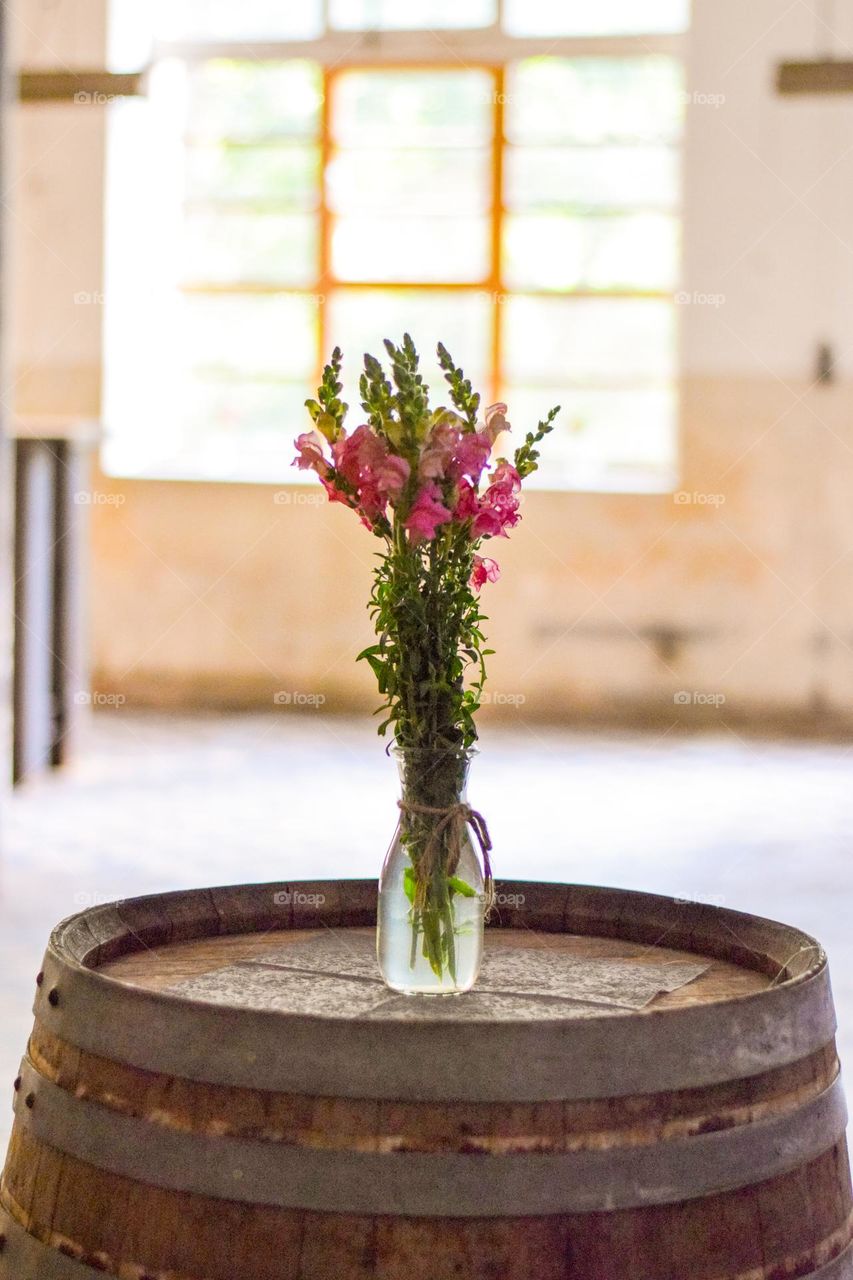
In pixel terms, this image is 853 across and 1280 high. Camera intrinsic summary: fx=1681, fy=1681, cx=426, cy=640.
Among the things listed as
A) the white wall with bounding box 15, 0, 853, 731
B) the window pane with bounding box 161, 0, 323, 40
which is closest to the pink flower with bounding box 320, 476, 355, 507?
the white wall with bounding box 15, 0, 853, 731

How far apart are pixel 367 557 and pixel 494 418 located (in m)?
6.63

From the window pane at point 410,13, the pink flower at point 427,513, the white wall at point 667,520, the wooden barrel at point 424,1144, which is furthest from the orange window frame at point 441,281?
the wooden barrel at point 424,1144

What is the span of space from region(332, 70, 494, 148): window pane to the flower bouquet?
736 cm

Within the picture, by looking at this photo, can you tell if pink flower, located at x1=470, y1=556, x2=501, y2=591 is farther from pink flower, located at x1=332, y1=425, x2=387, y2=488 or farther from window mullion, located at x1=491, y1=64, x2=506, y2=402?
window mullion, located at x1=491, y1=64, x2=506, y2=402

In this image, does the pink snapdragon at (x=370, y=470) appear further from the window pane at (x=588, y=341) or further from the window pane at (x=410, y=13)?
the window pane at (x=410, y=13)

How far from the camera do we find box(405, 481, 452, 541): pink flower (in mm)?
1436

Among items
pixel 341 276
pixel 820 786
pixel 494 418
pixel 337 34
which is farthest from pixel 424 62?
pixel 494 418

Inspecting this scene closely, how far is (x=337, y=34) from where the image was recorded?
28.1 ft

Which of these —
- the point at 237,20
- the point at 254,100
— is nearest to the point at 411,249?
the point at 254,100

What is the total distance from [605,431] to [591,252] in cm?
89

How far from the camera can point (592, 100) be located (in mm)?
8336

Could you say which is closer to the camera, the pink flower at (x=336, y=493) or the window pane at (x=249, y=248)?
the pink flower at (x=336, y=493)

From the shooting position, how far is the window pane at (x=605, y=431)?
8.42m

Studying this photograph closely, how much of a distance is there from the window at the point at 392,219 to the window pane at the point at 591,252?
0.01 m
